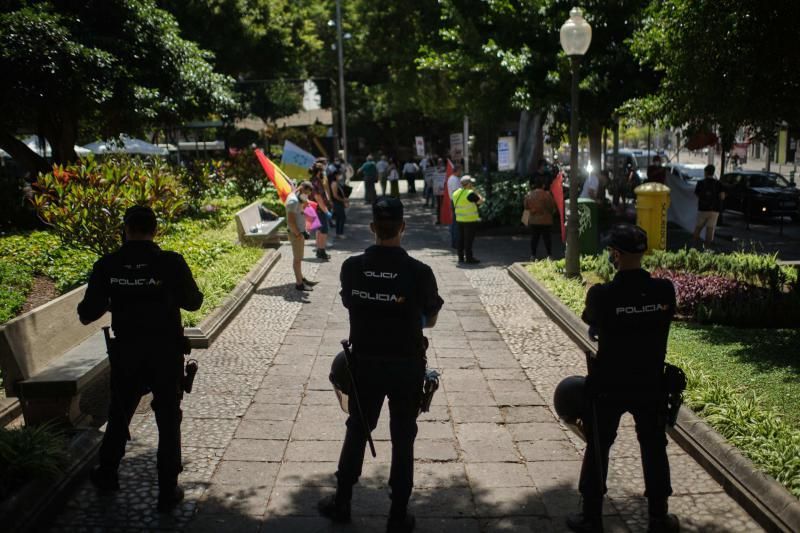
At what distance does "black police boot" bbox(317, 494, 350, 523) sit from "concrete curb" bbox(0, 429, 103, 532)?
1502mm

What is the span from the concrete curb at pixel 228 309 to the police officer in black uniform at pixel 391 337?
124 inches

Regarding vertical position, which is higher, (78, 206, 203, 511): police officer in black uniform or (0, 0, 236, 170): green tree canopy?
(0, 0, 236, 170): green tree canopy

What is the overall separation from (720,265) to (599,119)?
7.80 m

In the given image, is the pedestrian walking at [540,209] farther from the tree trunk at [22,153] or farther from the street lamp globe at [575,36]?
the tree trunk at [22,153]

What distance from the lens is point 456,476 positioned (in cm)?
523

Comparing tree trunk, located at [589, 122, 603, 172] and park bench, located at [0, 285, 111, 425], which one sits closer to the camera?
park bench, located at [0, 285, 111, 425]

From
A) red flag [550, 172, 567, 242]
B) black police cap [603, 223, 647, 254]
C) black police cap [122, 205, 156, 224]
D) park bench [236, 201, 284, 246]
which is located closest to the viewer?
black police cap [603, 223, 647, 254]

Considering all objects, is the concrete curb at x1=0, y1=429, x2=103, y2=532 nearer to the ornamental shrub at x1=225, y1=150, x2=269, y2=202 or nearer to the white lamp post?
the white lamp post

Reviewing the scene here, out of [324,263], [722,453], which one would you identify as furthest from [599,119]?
[722,453]

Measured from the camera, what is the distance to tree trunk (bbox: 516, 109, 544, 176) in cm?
2209

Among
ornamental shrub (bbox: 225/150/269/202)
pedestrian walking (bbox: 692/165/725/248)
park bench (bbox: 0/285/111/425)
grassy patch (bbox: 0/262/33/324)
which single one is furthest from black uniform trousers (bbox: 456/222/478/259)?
ornamental shrub (bbox: 225/150/269/202)

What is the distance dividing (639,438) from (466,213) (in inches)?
368

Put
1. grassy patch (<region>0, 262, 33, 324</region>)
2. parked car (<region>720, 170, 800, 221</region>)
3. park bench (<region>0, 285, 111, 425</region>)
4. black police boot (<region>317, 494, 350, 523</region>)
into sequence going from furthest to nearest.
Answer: parked car (<region>720, 170, 800, 221</region>) < grassy patch (<region>0, 262, 33, 324</region>) < park bench (<region>0, 285, 111, 425</region>) < black police boot (<region>317, 494, 350, 523</region>)

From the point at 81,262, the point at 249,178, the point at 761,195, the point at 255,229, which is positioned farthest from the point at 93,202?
the point at 761,195
